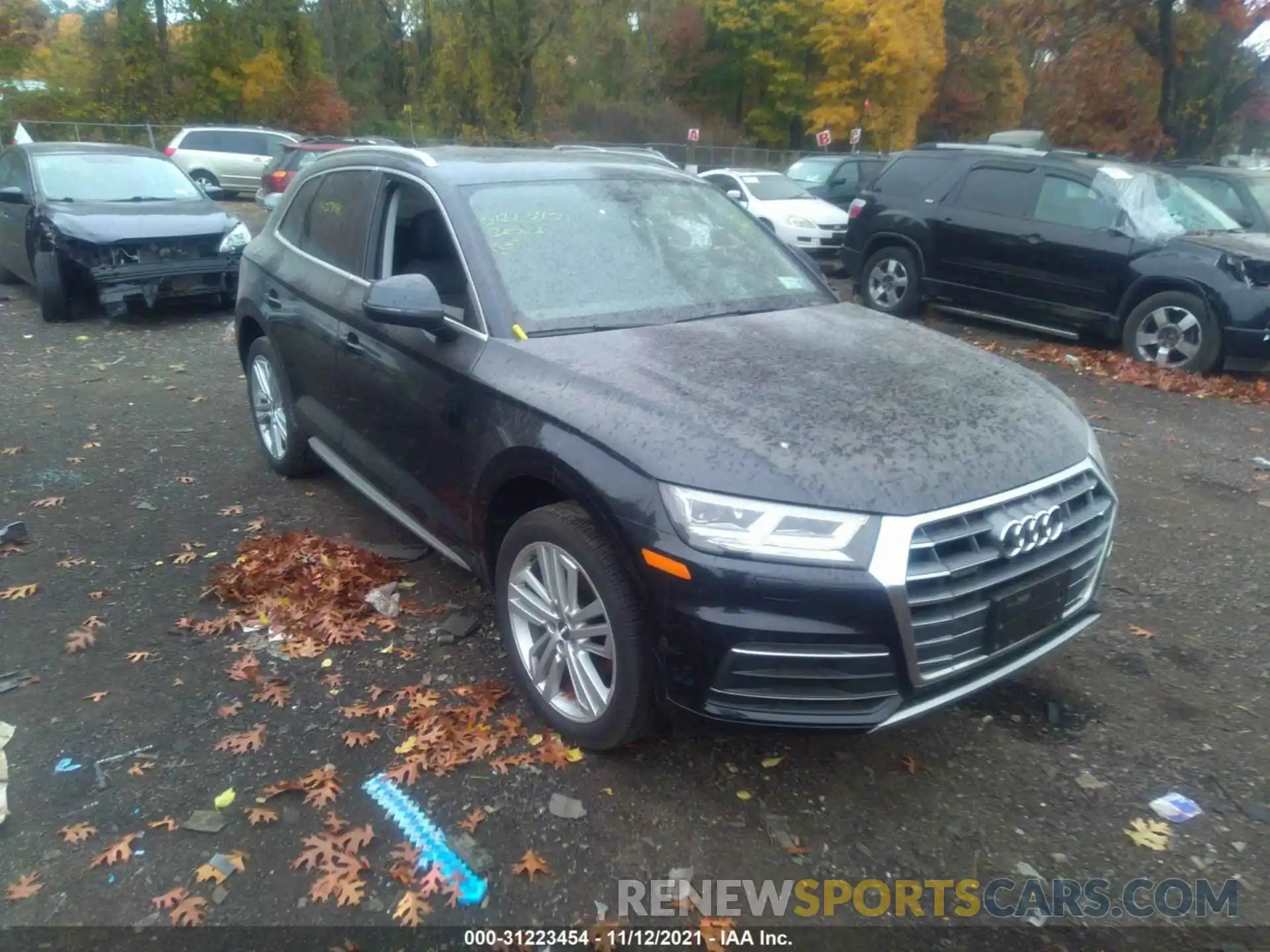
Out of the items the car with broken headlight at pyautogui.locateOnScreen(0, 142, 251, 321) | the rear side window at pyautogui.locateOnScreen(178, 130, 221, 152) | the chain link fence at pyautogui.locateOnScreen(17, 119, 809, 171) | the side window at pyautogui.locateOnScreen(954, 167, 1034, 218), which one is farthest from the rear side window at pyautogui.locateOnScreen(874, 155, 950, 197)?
the rear side window at pyautogui.locateOnScreen(178, 130, 221, 152)

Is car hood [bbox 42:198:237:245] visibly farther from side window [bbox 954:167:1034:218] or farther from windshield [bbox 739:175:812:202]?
windshield [bbox 739:175:812:202]

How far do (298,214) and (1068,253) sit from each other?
23.7 ft

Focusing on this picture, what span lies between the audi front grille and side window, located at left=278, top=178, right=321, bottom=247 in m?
3.88

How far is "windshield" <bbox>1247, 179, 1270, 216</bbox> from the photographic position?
11.1m

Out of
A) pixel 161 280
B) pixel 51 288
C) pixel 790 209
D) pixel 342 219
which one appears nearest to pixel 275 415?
pixel 342 219

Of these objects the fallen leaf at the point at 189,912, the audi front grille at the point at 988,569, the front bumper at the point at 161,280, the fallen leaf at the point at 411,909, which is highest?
the audi front grille at the point at 988,569

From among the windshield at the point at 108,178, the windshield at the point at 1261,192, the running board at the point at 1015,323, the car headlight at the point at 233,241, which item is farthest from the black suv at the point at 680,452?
the windshield at the point at 1261,192

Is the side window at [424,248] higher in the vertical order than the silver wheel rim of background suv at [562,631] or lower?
higher

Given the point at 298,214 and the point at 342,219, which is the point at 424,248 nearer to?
the point at 342,219

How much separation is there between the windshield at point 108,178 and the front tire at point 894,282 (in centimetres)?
759

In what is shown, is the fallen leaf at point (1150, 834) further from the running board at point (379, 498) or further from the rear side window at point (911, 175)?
the rear side window at point (911, 175)

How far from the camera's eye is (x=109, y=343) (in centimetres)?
910

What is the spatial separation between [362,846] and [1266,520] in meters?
5.13

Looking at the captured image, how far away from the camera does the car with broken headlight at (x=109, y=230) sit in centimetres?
930
